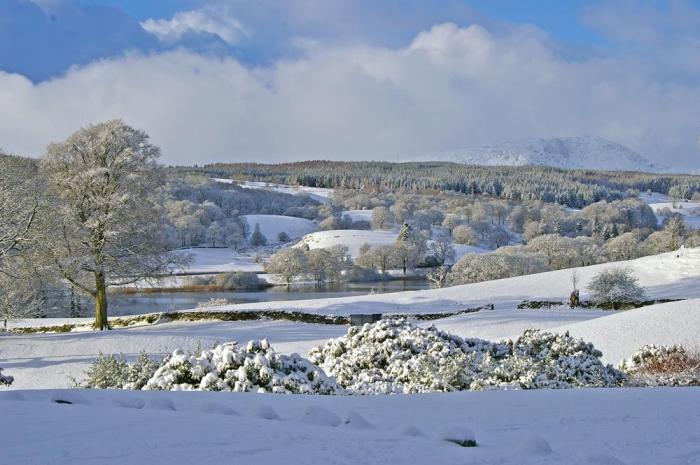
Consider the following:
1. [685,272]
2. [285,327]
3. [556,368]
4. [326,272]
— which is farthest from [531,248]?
[556,368]

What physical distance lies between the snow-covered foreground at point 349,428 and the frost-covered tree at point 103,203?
740 inches

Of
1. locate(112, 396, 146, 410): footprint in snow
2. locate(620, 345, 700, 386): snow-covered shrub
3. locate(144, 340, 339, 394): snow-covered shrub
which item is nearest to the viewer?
locate(112, 396, 146, 410): footprint in snow

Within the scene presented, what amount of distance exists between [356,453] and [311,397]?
9.85ft

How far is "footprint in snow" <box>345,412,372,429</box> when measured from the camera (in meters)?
5.77

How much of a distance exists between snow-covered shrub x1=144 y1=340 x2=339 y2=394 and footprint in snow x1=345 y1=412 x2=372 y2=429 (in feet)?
11.3

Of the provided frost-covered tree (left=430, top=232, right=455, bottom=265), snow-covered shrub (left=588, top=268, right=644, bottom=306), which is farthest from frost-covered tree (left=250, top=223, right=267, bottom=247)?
snow-covered shrub (left=588, top=268, right=644, bottom=306)

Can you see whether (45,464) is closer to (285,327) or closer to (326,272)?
(285,327)

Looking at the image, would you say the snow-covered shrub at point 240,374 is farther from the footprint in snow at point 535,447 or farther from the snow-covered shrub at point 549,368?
the footprint in snow at point 535,447

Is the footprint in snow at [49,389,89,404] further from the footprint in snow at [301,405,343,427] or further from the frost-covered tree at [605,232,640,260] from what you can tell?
the frost-covered tree at [605,232,640,260]

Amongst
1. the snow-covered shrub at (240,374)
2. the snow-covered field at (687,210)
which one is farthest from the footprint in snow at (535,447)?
the snow-covered field at (687,210)

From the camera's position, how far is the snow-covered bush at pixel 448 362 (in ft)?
36.8

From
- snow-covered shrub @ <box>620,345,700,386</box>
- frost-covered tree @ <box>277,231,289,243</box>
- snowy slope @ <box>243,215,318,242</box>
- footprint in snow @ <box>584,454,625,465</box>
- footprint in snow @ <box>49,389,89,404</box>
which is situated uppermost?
snowy slope @ <box>243,215,318,242</box>

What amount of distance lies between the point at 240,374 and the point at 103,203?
17568 mm

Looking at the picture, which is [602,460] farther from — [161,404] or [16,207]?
[16,207]
